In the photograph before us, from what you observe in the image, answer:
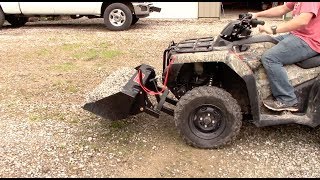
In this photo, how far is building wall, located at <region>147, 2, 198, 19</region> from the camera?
14.2 m

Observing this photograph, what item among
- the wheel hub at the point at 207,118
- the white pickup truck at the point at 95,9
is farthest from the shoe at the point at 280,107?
the white pickup truck at the point at 95,9

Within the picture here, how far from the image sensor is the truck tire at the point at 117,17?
37.1 ft

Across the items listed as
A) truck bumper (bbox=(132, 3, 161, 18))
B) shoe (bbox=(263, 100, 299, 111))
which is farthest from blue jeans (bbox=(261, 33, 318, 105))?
truck bumper (bbox=(132, 3, 161, 18))

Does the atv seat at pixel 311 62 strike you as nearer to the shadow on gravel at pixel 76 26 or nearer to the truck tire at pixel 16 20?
the shadow on gravel at pixel 76 26

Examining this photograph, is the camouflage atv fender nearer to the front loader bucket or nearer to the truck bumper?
the front loader bucket

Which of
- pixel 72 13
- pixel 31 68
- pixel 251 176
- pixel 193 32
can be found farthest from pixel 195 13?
pixel 251 176

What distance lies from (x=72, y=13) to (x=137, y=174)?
28.7 ft

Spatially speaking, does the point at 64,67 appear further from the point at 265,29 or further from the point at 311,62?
the point at 311,62

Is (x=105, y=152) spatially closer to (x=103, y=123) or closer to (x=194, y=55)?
(x=103, y=123)

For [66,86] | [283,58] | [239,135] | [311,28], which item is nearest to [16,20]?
[66,86]

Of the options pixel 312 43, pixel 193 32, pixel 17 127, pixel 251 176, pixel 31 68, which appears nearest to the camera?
pixel 251 176

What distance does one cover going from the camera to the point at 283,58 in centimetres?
406

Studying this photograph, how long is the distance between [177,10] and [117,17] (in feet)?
11.5

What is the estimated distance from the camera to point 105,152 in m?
4.22
